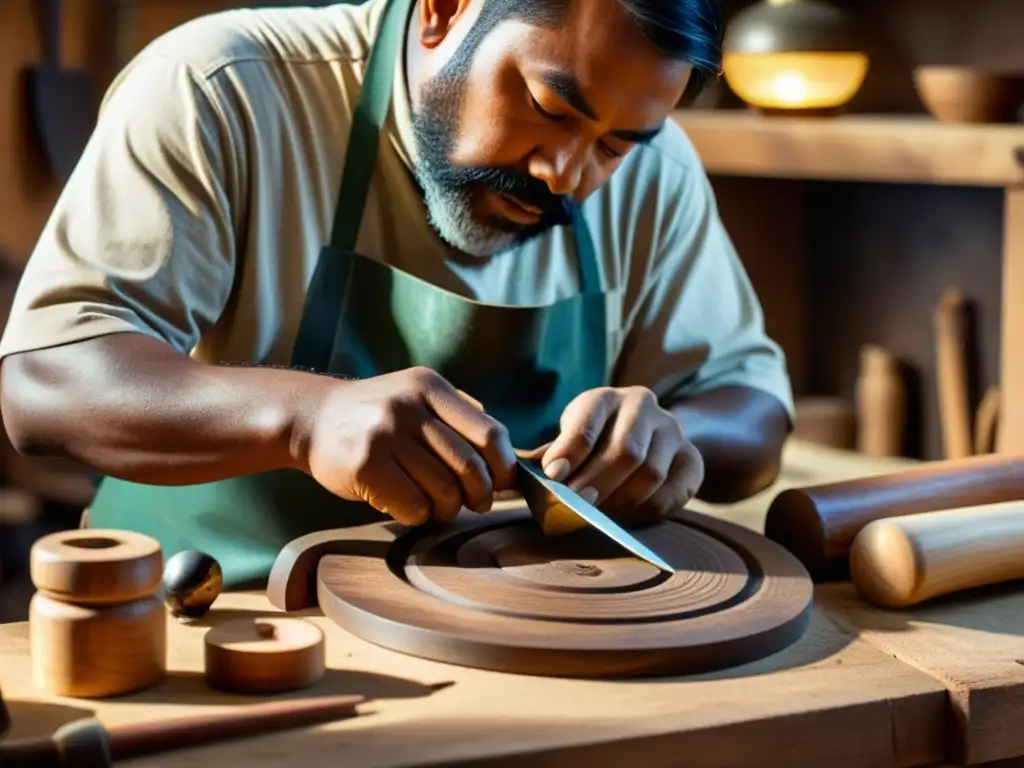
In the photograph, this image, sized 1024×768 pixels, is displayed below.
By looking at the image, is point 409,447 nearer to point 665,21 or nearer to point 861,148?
point 665,21

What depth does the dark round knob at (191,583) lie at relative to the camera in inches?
66.6

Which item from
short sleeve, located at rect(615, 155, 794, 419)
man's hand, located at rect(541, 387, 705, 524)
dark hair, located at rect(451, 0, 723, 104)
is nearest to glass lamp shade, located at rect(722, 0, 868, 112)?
short sleeve, located at rect(615, 155, 794, 419)

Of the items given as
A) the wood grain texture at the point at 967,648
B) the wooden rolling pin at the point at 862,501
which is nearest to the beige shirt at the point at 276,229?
the wooden rolling pin at the point at 862,501

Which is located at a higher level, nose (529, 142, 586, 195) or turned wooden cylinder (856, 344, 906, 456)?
nose (529, 142, 586, 195)

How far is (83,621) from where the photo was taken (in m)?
1.45

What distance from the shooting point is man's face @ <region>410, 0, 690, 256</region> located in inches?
A: 73.5

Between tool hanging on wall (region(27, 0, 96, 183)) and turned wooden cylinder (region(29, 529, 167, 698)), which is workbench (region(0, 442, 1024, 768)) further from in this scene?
tool hanging on wall (region(27, 0, 96, 183))

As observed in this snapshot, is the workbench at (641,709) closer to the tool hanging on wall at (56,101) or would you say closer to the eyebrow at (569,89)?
the eyebrow at (569,89)

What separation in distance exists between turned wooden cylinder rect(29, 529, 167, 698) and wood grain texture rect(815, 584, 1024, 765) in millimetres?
808

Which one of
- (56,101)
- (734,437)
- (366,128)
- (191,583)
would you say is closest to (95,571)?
(191,583)

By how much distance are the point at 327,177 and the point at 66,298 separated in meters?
0.44

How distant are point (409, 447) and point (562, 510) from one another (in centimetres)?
20

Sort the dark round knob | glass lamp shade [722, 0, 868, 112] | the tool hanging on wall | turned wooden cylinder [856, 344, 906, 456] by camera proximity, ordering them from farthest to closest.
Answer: the tool hanging on wall, turned wooden cylinder [856, 344, 906, 456], glass lamp shade [722, 0, 868, 112], the dark round knob

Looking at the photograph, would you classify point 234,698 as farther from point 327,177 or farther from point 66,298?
point 327,177
